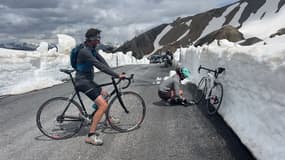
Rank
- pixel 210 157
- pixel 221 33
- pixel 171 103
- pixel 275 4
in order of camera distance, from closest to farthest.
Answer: pixel 210 157 → pixel 171 103 → pixel 221 33 → pixel 275 4

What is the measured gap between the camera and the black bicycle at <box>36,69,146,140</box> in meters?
6.19

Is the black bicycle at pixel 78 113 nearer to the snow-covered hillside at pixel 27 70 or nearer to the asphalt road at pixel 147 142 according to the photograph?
the asphalt road at pixel 147 142

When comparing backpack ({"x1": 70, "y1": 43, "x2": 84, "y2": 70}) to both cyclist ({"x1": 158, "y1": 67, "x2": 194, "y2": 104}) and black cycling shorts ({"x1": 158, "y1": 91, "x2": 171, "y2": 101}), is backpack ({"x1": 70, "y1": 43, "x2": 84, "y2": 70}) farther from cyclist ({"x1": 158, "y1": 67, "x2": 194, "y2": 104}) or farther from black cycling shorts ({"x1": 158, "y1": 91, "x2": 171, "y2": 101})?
black cycling shorts ({"x1": 158, "y1": 91, "x2": 171, "y2": 101})

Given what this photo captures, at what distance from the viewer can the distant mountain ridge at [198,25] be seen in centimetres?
14425

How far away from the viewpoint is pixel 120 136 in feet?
20.5

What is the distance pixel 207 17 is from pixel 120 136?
169269 millimetres

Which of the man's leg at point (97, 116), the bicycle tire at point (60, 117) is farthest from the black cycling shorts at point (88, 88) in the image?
the bicycle tire at point (60, 117)

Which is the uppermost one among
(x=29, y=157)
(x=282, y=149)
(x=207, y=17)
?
(x=207, y=17)

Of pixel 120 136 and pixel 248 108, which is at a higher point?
pixel 248 108

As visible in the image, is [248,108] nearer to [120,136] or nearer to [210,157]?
[210,157]

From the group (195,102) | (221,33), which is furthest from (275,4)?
(195,102)

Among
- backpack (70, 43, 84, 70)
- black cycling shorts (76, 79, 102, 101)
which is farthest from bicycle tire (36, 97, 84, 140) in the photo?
backpack (70, 43, 84, 70)

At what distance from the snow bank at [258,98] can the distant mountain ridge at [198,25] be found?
128 m

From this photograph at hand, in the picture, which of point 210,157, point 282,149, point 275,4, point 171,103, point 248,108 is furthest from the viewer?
point 275,4
